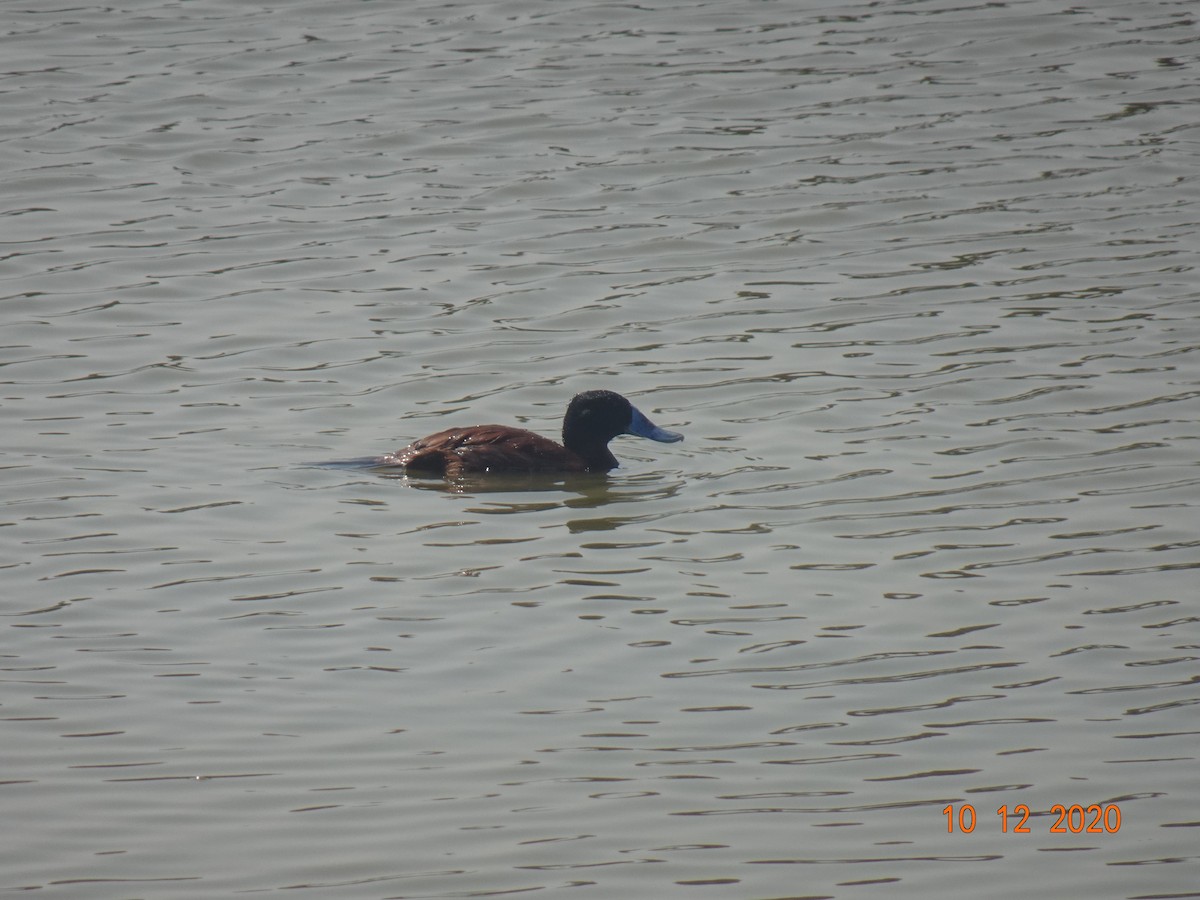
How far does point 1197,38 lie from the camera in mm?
17516

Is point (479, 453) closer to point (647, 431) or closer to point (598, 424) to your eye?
point (598, 424)

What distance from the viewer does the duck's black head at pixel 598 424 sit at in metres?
9.58

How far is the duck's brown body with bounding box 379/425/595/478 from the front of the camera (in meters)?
9.20

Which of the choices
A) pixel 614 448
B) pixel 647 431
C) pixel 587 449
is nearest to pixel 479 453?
pixel 587 449

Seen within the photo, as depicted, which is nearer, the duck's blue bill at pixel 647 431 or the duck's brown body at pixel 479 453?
the duck's brown body at pixel 479 453

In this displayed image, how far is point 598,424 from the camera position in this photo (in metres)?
9.63

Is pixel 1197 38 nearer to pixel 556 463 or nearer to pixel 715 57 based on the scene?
pixel 715 57

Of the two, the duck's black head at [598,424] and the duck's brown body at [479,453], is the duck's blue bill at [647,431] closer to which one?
the duck's black head at [598,424]
